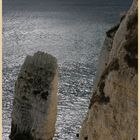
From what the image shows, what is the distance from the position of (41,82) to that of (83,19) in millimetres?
127046

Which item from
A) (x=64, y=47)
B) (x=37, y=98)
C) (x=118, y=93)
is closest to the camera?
(x=118, y=93)

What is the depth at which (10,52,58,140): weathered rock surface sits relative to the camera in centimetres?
3412

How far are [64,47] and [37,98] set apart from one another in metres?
74.1

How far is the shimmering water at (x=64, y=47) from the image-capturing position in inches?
2495

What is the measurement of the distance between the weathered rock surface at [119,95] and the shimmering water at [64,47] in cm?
3726

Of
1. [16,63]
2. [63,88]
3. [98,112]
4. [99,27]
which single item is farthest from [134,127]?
[99,27]

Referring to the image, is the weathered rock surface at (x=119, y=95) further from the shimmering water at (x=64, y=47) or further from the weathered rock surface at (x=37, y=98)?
the shimmering water at (x=64, y=47)

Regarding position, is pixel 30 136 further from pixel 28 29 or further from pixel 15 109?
pixel 28 29

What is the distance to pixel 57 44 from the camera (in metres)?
112

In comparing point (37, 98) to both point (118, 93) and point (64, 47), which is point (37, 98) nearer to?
point (118, 93)

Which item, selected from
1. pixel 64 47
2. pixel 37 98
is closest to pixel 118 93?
pixel 37 98

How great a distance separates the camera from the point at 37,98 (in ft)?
114

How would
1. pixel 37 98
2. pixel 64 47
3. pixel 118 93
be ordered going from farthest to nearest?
pixel 64 47
pixel 37 98
pixel 118 93

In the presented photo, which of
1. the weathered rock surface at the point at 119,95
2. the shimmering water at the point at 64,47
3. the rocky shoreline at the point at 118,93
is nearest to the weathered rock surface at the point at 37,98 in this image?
the rocky shoreline at the point at 118,93
